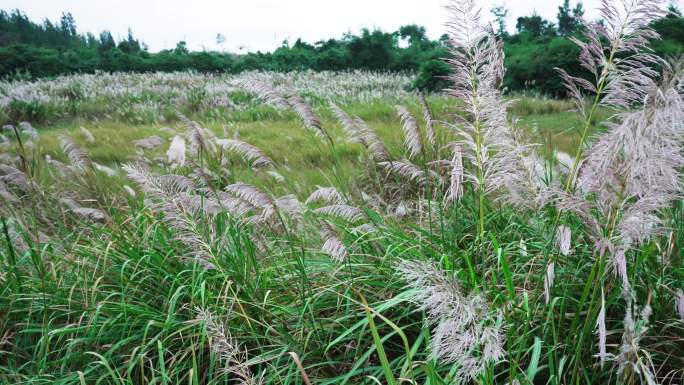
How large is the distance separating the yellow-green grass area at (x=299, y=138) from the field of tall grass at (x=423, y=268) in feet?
4.04

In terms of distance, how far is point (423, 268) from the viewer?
3.34ft

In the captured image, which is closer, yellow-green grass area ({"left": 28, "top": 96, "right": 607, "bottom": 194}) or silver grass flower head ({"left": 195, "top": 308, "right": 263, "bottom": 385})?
silver grass flower head ({"left": 195, "top": 308, "right": 263, "bottom": 385})

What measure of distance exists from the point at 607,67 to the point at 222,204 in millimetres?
1705

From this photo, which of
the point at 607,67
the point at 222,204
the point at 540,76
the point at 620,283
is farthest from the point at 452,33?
the point at 540,76

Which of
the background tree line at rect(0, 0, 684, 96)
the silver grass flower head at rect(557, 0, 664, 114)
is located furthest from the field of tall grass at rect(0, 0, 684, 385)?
the background tree line at rect(0, 0, 684, 96)

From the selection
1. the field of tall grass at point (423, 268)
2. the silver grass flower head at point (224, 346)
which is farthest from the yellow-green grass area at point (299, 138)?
the silver grass flower head at point (224, 346)

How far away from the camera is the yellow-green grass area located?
4.70 m

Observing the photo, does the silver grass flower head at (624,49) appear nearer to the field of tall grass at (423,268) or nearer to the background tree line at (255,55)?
the field of tall grass at (423,268)

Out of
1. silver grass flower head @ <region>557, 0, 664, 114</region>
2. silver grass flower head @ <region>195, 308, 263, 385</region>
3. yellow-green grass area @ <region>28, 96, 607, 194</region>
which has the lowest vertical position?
yellow-green grass area @ <region>28, 96, 607, 194</region>

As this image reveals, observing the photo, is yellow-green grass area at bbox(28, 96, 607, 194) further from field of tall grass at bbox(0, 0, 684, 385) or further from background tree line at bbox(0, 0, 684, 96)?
background tree line at bbox(0, 0, 684, 96)

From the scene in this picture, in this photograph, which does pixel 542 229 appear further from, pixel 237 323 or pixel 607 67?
pixel 237 323

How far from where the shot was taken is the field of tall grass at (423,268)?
3.59 feet

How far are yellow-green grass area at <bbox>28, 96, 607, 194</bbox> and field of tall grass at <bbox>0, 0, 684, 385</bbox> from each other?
123cm

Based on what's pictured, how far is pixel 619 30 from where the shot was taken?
128cm
